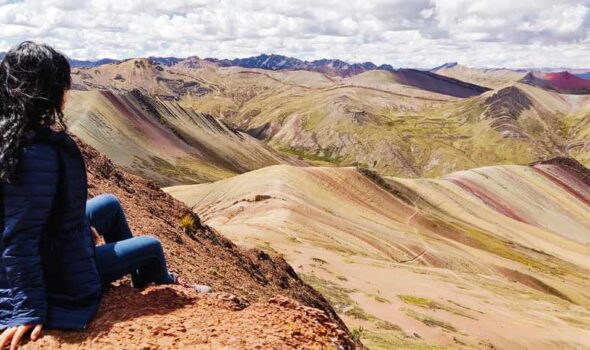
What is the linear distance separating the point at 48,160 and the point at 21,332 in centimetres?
192

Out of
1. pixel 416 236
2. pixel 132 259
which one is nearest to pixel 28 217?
pixel 132 259

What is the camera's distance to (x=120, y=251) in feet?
23.0

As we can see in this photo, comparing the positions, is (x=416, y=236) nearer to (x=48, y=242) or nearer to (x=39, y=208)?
(x=48, y=242)

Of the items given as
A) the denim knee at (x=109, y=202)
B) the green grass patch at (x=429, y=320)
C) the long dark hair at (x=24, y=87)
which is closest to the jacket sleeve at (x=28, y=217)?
the long dark hair at (x=24, y=87)

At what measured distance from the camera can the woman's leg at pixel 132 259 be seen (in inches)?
273

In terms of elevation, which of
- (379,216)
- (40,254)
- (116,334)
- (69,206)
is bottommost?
(379,216)

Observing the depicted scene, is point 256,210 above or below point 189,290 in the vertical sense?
below

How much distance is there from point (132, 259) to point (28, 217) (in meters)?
1.71

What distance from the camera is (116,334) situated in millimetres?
6613

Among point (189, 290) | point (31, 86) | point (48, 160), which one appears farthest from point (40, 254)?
point (189, 290)

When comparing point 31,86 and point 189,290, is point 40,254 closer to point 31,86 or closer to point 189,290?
point 31,86

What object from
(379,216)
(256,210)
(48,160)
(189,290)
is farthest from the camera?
(379,216)

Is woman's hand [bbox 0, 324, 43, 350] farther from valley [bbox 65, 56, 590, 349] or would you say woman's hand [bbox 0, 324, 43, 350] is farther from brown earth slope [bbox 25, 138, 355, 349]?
valley [bbox 65, 56, 590, 349]

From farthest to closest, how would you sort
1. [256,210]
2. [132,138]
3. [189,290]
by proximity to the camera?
[132,138] → [256,210] → [189,290]
